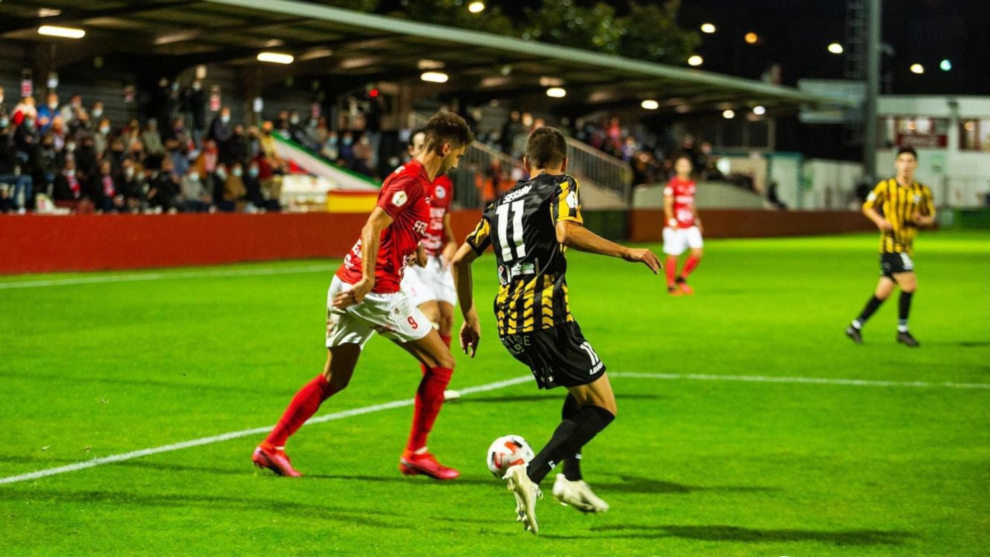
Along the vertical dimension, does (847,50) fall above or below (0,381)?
above

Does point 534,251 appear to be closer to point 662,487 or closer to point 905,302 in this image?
point 662,487

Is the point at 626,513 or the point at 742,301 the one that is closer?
the point at 626,513

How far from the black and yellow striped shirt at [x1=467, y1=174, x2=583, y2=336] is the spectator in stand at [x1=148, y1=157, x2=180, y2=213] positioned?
73.9ft

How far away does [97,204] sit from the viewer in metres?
27.1

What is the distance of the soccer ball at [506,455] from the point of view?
686 centimetres

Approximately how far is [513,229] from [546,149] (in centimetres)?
44

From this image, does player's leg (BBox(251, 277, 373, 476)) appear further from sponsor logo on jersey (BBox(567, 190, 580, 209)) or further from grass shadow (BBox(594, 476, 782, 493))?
sponsor logo on jersey (BBox(567, 190, 580, 209))

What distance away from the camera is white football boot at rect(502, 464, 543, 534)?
6496 millimetres

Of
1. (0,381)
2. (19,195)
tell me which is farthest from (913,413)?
(19,195)

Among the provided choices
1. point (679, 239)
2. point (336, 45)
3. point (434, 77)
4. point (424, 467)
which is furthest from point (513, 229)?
point (434, 77)

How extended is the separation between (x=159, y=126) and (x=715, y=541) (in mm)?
29067

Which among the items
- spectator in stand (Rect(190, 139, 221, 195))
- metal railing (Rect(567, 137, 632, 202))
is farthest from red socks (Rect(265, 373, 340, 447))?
metal railing (Rect(567, 137, 632, 202))

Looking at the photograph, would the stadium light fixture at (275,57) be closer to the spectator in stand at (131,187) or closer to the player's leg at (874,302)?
the spectator in stand at (131,187)

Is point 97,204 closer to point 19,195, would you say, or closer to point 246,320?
point 19,195
